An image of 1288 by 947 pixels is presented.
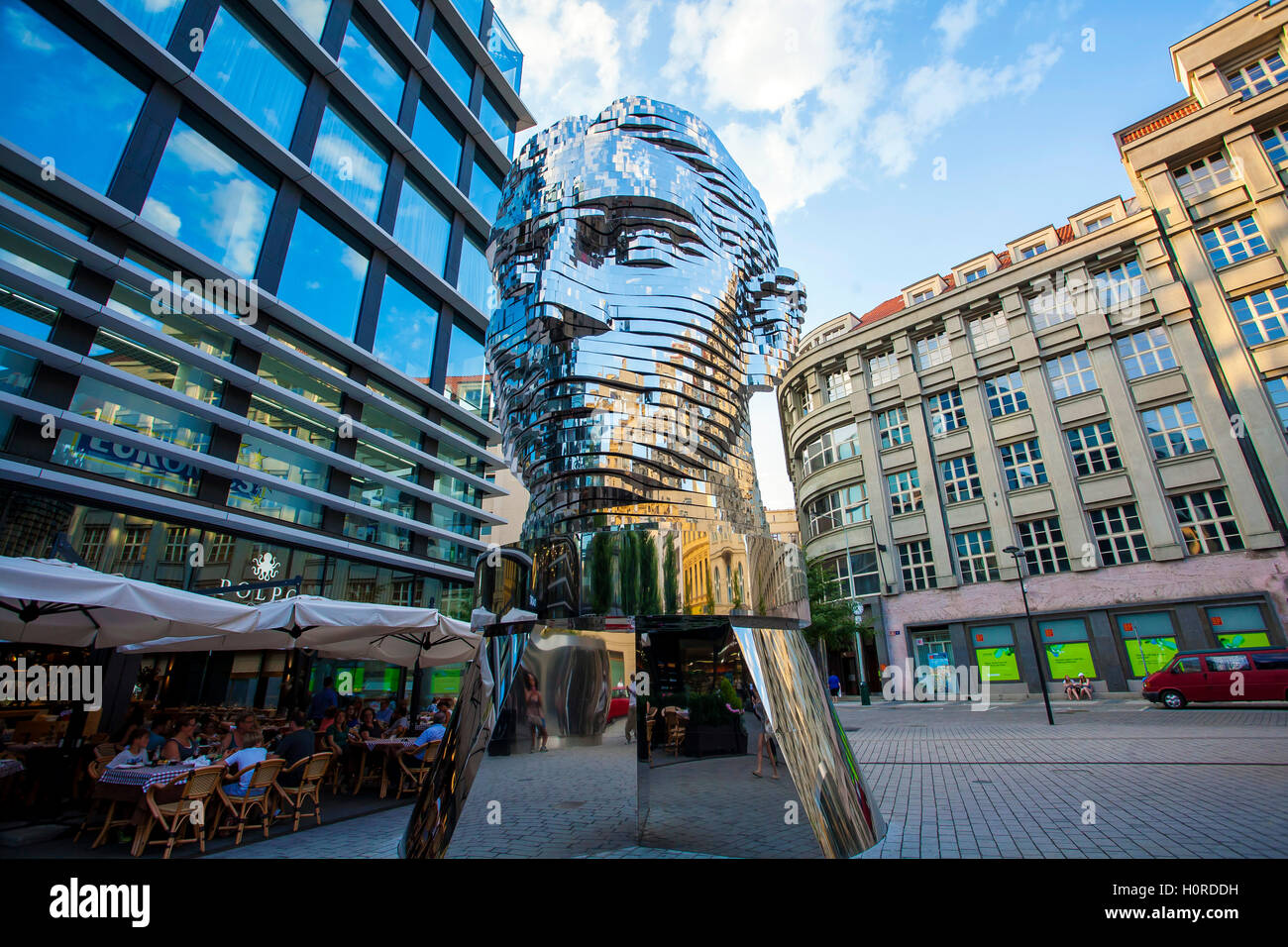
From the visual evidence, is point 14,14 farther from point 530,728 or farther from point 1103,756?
point 1103,756

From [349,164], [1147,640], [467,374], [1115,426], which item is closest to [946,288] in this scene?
[1115,426]

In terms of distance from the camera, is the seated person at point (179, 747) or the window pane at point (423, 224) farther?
the window pane at point (423, 224)

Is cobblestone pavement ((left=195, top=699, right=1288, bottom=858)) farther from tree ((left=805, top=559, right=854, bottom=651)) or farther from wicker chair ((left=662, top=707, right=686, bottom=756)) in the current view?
tree ((left=805, top=559, right=854, bottom=651))

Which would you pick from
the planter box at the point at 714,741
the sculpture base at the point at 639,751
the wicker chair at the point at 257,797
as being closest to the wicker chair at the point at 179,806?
the wicker chair at the point at 257,797

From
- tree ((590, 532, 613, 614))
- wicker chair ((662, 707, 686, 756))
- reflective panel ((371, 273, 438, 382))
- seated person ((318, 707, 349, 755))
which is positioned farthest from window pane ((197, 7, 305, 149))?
wicker chair ((662, 707, 686, 756))

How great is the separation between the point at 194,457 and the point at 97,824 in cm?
1082

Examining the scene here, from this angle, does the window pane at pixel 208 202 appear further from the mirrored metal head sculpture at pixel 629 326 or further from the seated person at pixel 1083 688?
the seated person at pixel 1083 688

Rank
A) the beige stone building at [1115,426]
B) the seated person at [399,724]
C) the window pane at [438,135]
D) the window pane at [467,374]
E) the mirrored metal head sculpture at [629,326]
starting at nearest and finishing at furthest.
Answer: the mirrored metal head sculpture at [629,326] → the seated person at [399,724] → the window pane at [438,135] → the beige stone building at [1115,426] → the window pane at [467,374]

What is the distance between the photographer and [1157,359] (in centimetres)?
2817

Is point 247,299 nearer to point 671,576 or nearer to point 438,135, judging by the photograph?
point 438,135

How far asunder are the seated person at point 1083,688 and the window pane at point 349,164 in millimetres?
36196

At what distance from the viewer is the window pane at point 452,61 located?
1037 inches

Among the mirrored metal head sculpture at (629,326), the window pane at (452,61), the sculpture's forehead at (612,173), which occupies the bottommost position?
the mirrored metal head sculpture at (629,326)

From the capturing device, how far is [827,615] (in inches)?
1162
